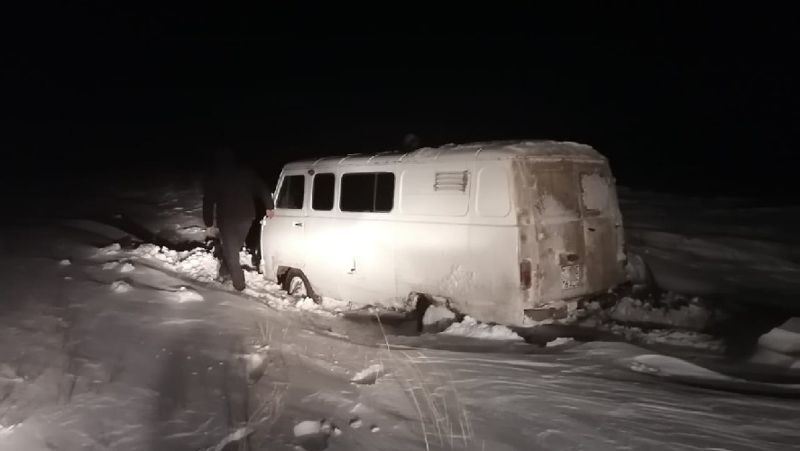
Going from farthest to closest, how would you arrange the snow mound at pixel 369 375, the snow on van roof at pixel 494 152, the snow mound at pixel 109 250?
the snow mound at pixel 109 250
the snow on van roof at pixel 494 152
the snow mound at pixel 369 375

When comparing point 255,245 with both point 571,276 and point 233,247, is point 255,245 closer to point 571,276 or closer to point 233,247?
point 233,247

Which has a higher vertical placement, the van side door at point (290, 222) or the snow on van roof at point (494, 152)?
the snow on van roof at point (494, 152)

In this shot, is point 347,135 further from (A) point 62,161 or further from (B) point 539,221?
(B) point 539,221

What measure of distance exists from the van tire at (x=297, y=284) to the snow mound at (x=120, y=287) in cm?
194

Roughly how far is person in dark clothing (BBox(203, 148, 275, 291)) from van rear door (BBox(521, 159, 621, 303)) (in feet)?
13.2

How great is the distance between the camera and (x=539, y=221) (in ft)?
17.8

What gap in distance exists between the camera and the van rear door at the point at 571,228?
5457 millimetres

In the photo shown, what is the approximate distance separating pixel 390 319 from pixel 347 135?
2313cm

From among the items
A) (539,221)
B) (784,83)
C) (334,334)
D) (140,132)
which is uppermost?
(784,83)

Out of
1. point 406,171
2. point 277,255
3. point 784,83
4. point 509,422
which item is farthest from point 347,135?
point 784,83

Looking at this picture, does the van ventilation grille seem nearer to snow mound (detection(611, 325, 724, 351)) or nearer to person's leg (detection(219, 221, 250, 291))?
snow mound (detection(611, 325, 724, 351))

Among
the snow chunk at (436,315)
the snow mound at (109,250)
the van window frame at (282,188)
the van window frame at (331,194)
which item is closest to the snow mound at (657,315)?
the snow chunk at (436,315)

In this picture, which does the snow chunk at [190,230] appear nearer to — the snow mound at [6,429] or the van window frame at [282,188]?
the van window frame at [282,188]

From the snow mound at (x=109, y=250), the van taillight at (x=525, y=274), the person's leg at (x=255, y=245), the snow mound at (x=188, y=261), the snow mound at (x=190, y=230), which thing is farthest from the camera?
the snow mound at (x=190, y=230)
